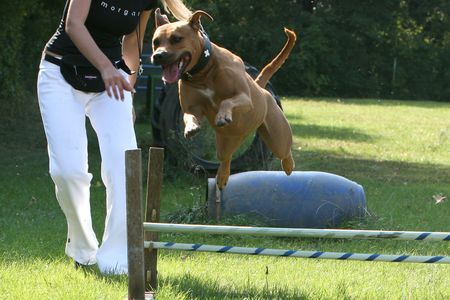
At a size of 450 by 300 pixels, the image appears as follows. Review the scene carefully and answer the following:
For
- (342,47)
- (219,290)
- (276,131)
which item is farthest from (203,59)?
(342,47)

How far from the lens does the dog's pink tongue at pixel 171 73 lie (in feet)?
17.0

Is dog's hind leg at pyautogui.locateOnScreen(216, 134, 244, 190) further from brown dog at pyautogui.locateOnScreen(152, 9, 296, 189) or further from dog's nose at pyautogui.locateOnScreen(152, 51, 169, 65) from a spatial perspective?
dog's nose at pyautogui.locateOnScreen(152, 51, 169, 65)

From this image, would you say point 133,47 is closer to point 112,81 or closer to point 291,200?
point 112,81

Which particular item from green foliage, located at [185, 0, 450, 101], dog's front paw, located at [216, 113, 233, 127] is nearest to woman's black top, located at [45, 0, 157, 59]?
dog's front paw, located at [216, 113, 233, 127]

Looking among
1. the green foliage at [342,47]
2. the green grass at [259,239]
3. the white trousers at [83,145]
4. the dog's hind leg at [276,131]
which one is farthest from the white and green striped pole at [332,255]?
the green foliage at [342,47]

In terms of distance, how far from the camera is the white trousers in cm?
512

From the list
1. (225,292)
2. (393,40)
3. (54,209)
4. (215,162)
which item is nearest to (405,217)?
(215,162)

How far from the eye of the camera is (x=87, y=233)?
17.8 ft

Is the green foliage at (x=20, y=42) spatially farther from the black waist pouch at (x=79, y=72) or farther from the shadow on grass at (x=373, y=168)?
the black waist pouch at (x=79, y=72)

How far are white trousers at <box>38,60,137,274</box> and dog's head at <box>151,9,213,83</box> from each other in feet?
0.98

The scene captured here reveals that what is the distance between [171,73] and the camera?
17.1ft

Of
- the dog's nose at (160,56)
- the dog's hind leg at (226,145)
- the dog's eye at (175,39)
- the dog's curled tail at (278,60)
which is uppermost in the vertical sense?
the dog's eye at (175,39)

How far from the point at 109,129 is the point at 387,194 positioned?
19.8ft

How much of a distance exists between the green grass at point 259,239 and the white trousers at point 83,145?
0.26m
